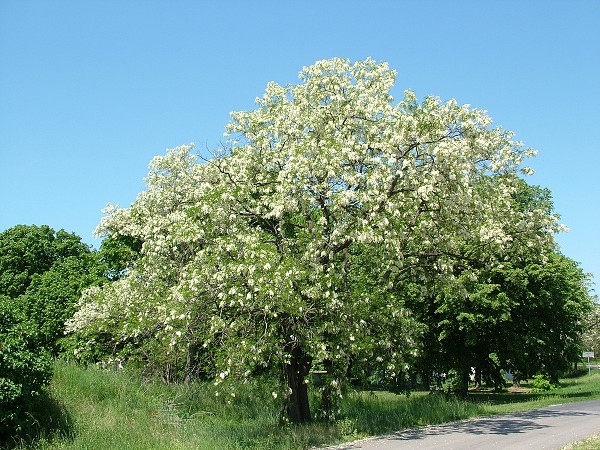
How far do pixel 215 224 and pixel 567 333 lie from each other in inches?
963

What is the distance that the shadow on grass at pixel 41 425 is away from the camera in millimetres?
13484

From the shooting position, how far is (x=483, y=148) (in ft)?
56.4

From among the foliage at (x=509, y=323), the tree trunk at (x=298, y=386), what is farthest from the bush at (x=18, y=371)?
the foliage at (x=509, y=323)

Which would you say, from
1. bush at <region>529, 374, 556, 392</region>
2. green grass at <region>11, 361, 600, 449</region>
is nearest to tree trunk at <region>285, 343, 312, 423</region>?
green grass at <region>11, 361, 600, 449</region>

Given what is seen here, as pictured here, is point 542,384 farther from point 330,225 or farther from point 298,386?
point 330,225

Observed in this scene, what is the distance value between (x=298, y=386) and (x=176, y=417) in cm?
368

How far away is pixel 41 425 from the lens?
1459 centimetres

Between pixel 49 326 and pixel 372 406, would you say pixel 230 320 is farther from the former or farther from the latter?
pixel 49 326

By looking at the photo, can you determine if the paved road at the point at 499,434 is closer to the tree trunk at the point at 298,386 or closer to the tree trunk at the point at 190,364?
the tree trunk at the point at 298,386

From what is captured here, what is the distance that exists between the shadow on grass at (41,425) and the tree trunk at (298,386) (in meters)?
6.14

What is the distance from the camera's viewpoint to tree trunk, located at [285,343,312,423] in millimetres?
17781

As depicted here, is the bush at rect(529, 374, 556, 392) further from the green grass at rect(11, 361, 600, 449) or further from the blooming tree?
the blooming tree

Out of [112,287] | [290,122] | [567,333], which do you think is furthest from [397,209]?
[567,333]

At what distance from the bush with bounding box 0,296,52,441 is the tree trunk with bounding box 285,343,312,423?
264 inches
